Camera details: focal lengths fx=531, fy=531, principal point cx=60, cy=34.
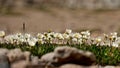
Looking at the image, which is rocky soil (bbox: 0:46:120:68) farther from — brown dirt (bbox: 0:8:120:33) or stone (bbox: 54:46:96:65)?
brown dirt (bbox: 0:8:120:33)

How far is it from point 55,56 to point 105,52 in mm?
1267

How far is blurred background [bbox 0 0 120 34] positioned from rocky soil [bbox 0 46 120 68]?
18163mm

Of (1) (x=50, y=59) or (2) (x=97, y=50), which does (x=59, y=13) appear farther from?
(1) (x=50, y=59)

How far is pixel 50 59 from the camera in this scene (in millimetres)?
8219

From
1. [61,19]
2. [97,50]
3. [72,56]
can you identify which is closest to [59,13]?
[61,19]

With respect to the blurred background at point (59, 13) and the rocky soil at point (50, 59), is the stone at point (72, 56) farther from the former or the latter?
the blurred background at point (59, 13)

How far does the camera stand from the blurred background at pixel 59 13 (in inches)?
1112

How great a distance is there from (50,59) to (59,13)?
77.0ft

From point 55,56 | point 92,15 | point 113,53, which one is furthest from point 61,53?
point 92,15

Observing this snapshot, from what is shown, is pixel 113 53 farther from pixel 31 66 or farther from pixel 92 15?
pixel 92 15

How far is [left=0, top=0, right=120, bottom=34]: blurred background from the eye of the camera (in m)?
28.2

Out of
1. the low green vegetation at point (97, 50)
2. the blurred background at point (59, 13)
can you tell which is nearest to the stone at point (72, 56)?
the low green vegetation at point (97, 50)

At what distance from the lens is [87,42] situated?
34.2ft

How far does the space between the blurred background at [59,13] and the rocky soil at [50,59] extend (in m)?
18.2
